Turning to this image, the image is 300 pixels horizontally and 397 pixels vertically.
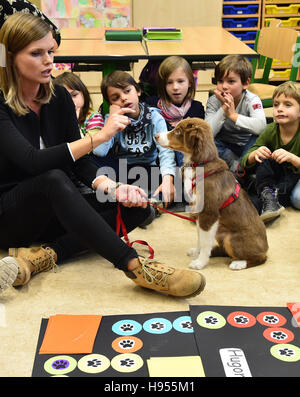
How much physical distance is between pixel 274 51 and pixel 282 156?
4.80ft

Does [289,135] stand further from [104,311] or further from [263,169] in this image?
[104,311]

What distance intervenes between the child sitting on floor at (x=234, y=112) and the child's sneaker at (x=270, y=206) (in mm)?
331

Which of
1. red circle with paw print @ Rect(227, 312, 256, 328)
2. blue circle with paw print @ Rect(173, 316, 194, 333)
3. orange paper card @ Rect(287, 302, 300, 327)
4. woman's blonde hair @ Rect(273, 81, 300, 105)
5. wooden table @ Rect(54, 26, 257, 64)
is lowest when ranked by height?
blue circle with paw print @ Rect(173, 316, 194, 333)

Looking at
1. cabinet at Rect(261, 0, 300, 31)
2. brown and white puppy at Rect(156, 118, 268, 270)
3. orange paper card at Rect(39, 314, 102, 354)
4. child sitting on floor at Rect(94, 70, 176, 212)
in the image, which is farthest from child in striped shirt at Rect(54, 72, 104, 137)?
cabinet at Rect(261, 0, 300, 31)

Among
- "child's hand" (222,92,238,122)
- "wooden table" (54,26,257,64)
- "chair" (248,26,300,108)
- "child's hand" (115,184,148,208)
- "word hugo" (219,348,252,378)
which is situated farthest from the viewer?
"chair" (248,26,300,108)

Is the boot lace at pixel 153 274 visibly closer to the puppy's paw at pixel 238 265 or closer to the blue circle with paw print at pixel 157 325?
the blue circle with paw print at pixel 157 325

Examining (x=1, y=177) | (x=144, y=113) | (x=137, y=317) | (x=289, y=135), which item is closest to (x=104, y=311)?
(x=137, y=317)

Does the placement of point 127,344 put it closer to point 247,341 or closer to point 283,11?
point 247,341

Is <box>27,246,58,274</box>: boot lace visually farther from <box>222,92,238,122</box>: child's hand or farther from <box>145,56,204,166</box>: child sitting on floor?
<box>222,92,238,122</box>: child's hand

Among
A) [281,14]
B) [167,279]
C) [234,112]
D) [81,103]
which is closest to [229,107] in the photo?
[234,112]

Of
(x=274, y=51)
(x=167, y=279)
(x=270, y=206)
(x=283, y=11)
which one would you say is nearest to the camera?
(x=167, y=279)

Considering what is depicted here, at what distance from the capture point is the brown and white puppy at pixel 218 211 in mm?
1935

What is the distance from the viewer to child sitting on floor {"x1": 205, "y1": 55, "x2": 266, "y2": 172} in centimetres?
269

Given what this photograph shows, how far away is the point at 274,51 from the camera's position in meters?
3.52
